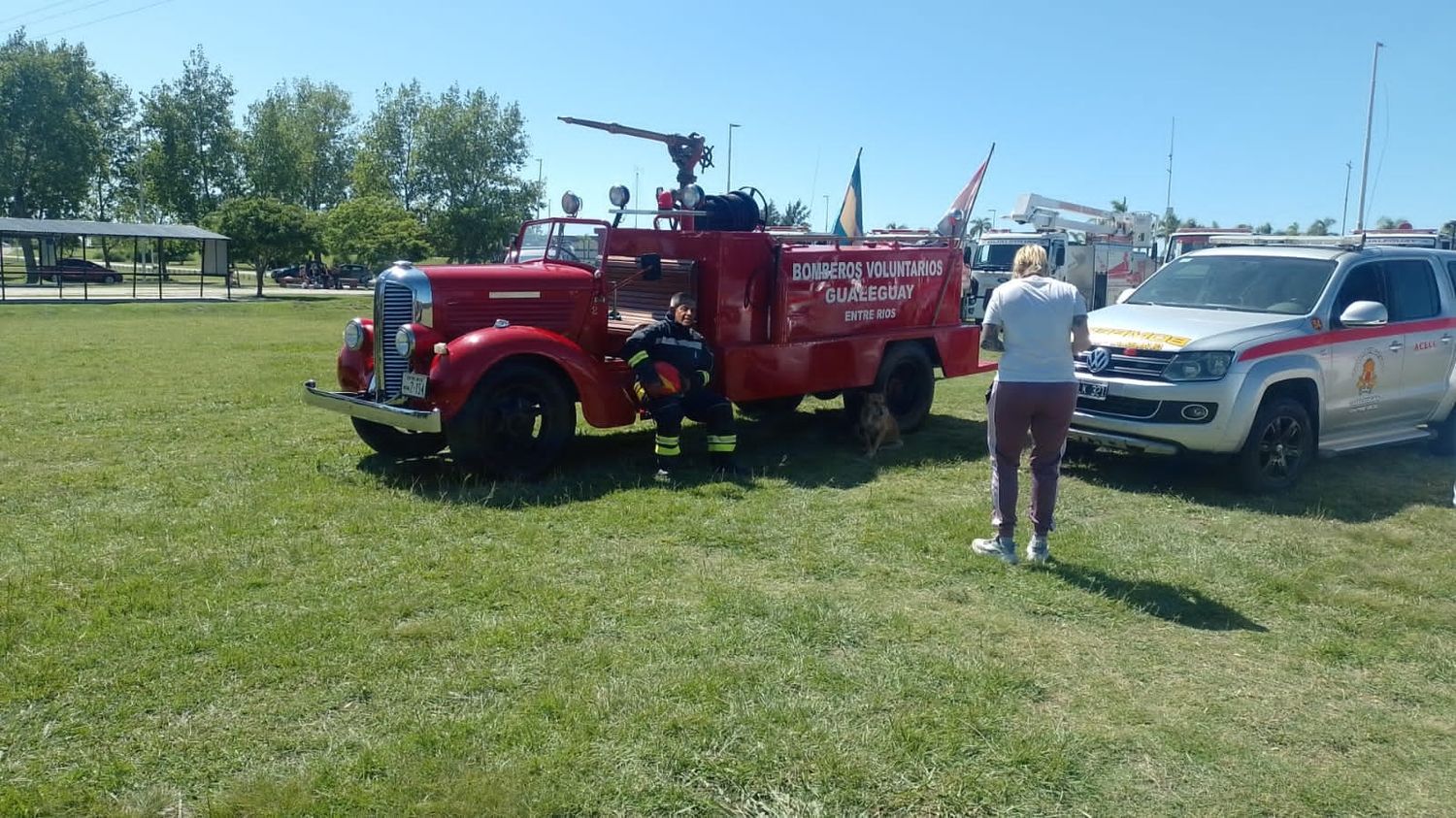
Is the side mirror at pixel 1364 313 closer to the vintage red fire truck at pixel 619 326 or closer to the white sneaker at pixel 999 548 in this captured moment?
the vintage red fire truck at pixel 619 326

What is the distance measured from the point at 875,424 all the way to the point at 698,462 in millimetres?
1742

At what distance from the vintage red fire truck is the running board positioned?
11.5 ft

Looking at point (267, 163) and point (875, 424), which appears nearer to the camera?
point (875, 424)

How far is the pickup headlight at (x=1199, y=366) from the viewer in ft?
25.6

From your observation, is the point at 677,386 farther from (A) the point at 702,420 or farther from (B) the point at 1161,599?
(B) the point at 1161,599

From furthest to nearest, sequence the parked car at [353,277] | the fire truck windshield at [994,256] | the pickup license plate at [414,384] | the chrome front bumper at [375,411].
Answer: the parked car at [353,277], the fire truck windshield at [994,256], the pickup license plate at [414,384], the chrome front bumper at [375,411]

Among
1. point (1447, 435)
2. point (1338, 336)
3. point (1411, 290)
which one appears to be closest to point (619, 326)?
point (1338, 336)

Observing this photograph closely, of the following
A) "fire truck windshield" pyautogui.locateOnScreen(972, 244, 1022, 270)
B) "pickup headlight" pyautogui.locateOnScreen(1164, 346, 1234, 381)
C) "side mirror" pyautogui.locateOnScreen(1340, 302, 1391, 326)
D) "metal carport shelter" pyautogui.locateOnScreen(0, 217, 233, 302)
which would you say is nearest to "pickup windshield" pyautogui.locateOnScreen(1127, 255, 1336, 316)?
"side mirror" pyautogui.locateOnScreen(1340, 302, 1391, 326)

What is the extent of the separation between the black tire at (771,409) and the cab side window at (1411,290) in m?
5.40

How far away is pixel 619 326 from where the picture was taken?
9148mm

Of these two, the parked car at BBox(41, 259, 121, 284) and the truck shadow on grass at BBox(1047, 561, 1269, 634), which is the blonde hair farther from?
the parked car at BBox(41, 259, 121, 284)

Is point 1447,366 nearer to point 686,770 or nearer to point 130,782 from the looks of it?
point 686,770

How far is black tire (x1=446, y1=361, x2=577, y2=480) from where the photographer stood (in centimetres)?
754

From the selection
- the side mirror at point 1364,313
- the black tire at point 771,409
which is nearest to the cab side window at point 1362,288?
the side mirror at point 1364,313
